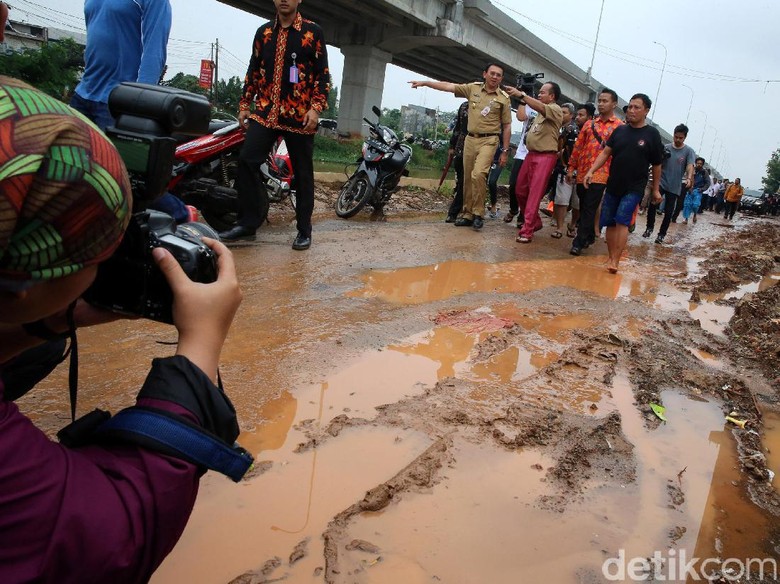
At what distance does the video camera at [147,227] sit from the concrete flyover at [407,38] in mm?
18914

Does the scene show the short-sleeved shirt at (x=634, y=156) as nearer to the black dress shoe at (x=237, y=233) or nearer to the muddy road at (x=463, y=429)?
the muddy road at (x=463, y=429)

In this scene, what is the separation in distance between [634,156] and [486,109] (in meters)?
1.76

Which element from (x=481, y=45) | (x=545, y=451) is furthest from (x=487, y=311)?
(x=481, y=45)

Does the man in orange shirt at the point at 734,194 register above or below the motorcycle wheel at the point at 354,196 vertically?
above

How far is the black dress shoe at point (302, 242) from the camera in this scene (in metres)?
4.57

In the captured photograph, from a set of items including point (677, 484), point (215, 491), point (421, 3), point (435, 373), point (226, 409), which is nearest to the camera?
point (226, 409)

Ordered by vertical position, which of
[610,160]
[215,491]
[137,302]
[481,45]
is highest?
[481,45]

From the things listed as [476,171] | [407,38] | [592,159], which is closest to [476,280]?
[476,171]

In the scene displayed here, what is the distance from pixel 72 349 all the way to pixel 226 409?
0.30m

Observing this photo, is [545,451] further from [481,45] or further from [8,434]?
[481,45]

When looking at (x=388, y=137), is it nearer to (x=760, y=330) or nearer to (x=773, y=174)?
(x=760, y=330)

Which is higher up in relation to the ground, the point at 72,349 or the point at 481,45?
the point at 481,45

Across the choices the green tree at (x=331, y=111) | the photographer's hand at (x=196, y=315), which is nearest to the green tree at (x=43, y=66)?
the green tree at (x=331, y=111)

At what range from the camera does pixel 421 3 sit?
19.4 metres
